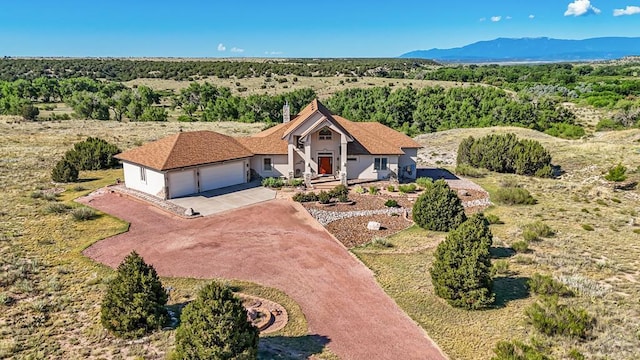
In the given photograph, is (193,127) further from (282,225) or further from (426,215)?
(426,215)

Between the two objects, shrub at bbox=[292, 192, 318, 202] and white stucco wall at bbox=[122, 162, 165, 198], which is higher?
white stucco wall at bbox=[122, 162, 165, 198]

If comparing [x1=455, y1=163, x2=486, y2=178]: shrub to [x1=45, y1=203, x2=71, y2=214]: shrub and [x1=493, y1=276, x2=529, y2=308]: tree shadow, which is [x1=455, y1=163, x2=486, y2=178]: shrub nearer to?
[x1=493, y1=276, x2=529, y2=308]: tree shadow

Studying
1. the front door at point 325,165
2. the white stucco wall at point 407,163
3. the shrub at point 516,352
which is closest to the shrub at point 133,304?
the shrub at point 516,352

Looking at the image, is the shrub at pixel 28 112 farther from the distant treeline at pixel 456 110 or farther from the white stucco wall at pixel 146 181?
the distant treeline at pixel 456 110

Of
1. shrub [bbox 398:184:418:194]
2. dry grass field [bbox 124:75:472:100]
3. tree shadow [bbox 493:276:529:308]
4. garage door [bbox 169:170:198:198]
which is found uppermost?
dry grass field [bbox 124:75:472:100]

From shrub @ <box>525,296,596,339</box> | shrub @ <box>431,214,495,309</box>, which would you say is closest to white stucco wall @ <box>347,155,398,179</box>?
shrub @ <box>431,214,495,309</box>

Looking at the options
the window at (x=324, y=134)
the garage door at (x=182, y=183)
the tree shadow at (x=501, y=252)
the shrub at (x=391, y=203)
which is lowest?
the tree shadow at (x=501, y=252)

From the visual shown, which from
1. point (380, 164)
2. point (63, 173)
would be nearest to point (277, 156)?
point (380, 164)

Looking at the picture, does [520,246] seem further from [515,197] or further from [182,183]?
[182,183]
